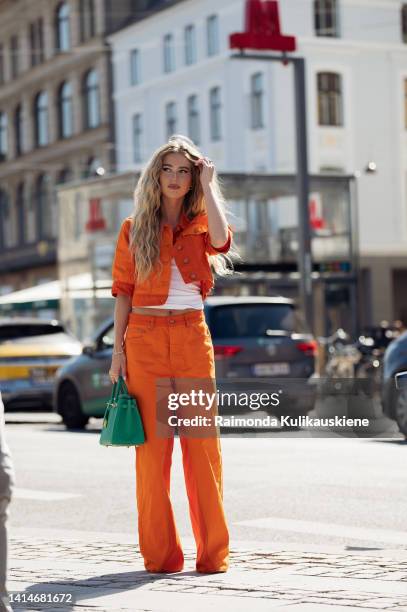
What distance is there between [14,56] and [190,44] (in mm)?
17353

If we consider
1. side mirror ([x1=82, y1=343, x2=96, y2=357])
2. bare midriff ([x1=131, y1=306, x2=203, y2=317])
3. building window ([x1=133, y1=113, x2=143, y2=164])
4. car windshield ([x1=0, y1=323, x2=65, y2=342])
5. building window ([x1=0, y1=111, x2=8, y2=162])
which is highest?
building window ([x1=0, y1=111, x2=8, y2=162])

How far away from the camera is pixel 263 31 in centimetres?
2922

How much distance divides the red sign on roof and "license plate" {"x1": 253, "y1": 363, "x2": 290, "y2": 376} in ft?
34.7

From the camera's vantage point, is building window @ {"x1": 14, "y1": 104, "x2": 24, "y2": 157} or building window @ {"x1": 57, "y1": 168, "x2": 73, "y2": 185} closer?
building window @ {"x1": 57, "y1": 168, "x2": 73, "y2": 185}

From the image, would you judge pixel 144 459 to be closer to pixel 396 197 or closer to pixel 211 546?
pixel 211 546

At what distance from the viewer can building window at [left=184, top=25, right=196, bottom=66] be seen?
170 feet

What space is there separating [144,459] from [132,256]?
90cm

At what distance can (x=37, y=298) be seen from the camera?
36.4 meters

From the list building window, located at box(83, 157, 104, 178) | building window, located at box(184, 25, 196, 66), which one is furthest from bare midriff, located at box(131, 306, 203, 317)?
building window, located at box(83, 157, 104, 178)

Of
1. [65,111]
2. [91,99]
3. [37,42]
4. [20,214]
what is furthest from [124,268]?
[20,214]

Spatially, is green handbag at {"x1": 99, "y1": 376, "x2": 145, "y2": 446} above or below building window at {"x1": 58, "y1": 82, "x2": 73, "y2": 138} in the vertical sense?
below

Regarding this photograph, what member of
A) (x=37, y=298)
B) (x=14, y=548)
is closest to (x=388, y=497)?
(x=14, y=548)

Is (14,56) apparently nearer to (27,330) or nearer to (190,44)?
(190,44)

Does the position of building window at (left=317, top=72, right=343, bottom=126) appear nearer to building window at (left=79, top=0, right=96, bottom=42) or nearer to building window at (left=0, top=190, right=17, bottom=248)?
building window at (left=79, top=0, right=96, bottom=42)
